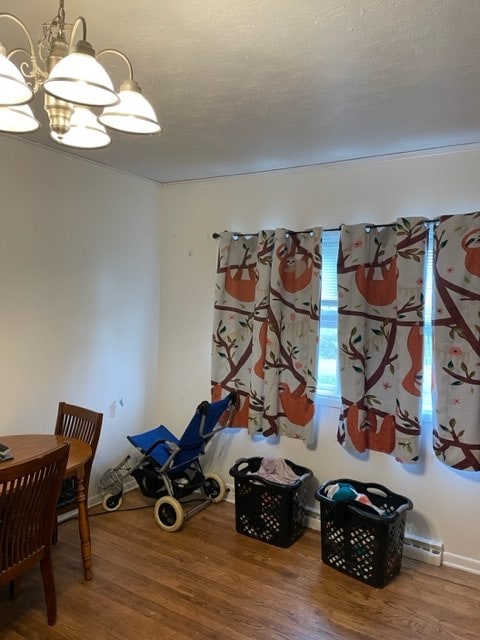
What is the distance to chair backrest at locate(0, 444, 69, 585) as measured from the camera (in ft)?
6.25

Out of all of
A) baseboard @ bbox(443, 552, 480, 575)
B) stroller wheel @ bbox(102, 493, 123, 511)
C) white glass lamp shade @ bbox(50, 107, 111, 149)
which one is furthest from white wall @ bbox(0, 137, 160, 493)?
baseboard @ bbox(443, 552, 480, 575)

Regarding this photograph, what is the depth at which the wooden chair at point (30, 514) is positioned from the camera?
6.26 ft

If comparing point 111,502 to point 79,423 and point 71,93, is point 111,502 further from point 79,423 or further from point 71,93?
point 71,93

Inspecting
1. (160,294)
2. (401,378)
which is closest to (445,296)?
(401,378)

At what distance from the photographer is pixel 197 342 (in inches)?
150

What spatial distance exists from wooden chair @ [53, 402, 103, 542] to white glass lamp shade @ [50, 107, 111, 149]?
5.32 feet

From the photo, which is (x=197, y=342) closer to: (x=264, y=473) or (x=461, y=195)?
(x=264, y=473)

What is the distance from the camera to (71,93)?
4.09 ft

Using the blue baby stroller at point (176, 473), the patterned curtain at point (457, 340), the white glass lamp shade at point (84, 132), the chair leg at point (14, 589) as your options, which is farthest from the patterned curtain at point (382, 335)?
the chair leg at point (14, 589)

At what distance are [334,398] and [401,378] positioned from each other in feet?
1.70

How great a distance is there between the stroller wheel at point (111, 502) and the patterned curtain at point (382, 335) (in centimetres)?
168

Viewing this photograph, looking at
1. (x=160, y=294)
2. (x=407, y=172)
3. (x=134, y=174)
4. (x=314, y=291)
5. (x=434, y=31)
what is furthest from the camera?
(x=160, y=294)

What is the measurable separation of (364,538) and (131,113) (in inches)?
95.4

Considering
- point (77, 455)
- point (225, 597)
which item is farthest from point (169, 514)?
point (77, 455)
